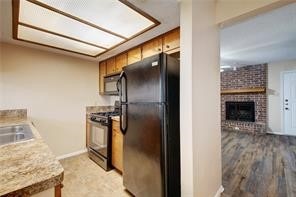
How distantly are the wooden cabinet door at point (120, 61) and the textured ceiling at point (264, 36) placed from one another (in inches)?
74.2

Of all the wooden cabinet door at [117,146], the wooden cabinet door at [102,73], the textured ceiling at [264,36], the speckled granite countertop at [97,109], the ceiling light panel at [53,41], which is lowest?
the wooden cabinet door at [117,146]

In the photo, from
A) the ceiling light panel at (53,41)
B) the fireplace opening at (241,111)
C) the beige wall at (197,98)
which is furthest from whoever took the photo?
the fireplace opening at (241,111)

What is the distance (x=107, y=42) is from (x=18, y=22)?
45.3 inches

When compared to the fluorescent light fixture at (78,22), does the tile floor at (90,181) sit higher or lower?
lower

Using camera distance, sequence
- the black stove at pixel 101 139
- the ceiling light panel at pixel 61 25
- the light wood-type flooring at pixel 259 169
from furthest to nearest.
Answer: the black stove at pixel 101 139 < the light wood-type flooring at pixel 259 169 < the ceiling light panel at pixel 61 25

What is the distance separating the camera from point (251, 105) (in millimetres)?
5680

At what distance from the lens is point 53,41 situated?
258cm

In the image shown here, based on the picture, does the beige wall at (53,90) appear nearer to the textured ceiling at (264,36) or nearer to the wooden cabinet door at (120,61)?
the wooden cabinet door at (120,61)

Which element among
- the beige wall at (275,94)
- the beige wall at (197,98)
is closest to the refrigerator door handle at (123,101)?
the beige wall at (197,98)

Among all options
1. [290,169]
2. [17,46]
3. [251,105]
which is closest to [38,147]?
[17,46]

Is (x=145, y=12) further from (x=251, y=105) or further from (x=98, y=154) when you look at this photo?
(x=251, y=105)

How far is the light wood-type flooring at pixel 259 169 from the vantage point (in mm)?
2101

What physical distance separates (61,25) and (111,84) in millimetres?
1614

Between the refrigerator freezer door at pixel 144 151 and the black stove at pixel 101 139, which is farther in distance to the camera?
the black stove at pixel 101 139
